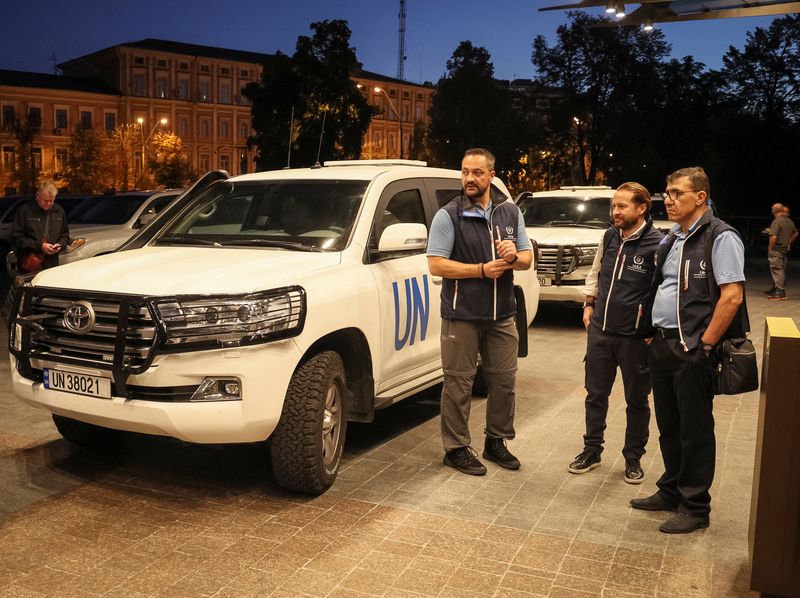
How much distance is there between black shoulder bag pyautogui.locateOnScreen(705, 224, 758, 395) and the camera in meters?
4.43

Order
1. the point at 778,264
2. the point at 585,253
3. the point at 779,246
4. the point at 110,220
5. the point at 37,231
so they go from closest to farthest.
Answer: the point at 37,231, the point at 585,253, the point at 110,220, the point at 779,246, the point at 778,264

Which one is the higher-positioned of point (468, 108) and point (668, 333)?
point (468, 108)

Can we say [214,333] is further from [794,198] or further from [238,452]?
[794,198]

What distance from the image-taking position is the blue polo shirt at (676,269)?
14.8 ft

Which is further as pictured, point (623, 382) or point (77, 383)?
point (623, 382)

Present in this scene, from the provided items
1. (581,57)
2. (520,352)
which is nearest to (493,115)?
(581,57)

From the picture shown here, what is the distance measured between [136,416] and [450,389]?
6.51 ft

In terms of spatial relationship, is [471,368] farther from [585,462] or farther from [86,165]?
[86,165]

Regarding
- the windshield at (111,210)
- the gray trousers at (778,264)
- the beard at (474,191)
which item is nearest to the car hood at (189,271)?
the beard at (474,191)

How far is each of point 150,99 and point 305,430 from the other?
9346cm

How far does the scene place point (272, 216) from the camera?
6168mm

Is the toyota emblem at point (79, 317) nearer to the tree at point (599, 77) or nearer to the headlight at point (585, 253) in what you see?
the headlight at point (585, 253)

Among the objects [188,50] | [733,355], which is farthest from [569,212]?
[188,50]

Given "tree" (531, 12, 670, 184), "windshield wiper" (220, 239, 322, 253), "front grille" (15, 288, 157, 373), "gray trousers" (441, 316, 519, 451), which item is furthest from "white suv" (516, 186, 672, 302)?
"tree" (531, 12, 670, 184)
